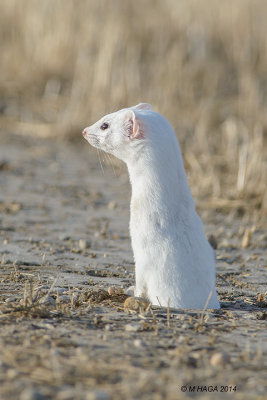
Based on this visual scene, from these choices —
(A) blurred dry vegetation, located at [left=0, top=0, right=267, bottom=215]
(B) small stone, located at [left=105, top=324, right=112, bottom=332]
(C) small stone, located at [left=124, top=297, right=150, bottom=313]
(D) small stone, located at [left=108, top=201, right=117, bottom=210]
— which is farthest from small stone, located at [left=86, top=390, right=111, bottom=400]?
(A) blurred dry vegetation, located at [left=0, top=0, right=267, bottom=215]

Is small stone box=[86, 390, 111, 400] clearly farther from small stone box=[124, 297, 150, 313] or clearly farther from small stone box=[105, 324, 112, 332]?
small stone box=[124, 297, 150, 313]

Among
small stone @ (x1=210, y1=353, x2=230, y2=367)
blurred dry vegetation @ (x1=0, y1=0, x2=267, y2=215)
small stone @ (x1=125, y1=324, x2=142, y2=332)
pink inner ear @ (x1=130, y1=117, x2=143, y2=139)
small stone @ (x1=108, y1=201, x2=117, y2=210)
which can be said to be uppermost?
blurred dry vegetation @ (x1=0, y1=0, x2=267, y2=215)

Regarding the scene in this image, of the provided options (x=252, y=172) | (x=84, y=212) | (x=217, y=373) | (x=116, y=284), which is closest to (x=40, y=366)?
(x=217, y=373)

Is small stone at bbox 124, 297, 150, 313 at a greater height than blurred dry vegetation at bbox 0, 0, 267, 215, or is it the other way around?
blurred dry vegetation at bbox 0, 0, 267, 215

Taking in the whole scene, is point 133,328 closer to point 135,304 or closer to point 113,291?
point 135,304

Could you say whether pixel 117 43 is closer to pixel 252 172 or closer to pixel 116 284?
pixel 252 172

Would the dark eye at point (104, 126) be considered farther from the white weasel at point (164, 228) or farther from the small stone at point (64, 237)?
the small stone at point (64, 237)

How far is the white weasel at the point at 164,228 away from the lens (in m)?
4.12

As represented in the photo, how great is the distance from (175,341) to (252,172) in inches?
196

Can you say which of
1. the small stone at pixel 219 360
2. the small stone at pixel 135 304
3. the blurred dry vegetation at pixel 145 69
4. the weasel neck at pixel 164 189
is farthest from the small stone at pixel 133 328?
the blurred dry vegetation at pixel 145 69

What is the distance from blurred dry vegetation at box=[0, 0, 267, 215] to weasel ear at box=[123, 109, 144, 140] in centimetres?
426

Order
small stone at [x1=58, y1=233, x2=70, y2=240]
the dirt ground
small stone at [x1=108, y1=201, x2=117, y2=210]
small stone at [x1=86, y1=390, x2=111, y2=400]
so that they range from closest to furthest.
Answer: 1. small stone at [x1=86, y1=390, x2=111, y2=400]
2. the dirt ground
3. small stone at [x1=58, y1=233, x2=70, y2=240]
4. small stone at [x1=108, y1=201, x2=117, y2=210]

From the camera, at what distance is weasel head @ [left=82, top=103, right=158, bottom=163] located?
4.36m

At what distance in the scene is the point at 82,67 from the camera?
1173cm
